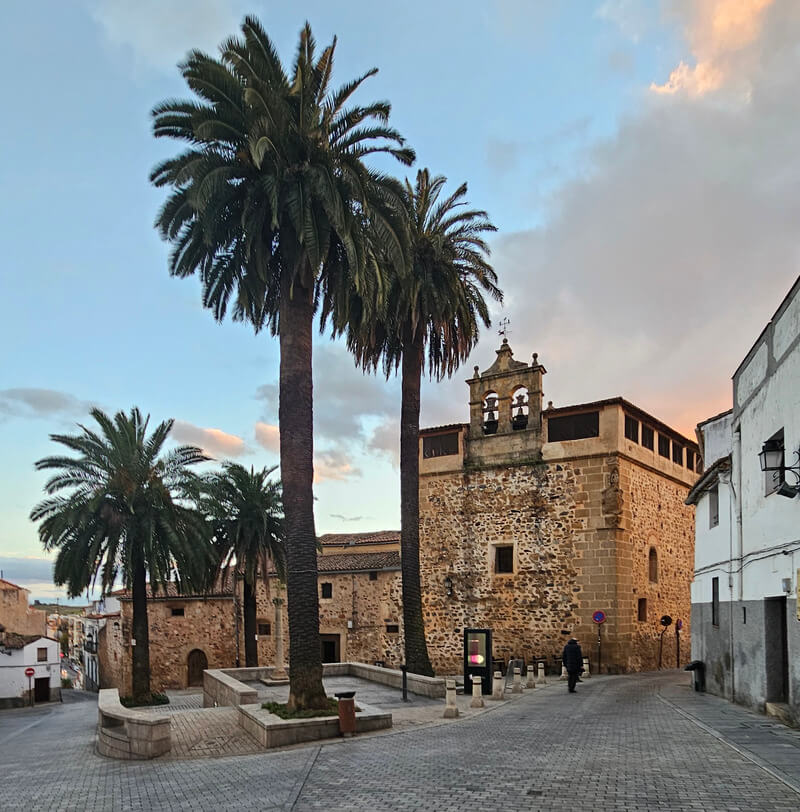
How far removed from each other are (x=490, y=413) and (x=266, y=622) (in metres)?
16.1

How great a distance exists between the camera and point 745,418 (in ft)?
51.7

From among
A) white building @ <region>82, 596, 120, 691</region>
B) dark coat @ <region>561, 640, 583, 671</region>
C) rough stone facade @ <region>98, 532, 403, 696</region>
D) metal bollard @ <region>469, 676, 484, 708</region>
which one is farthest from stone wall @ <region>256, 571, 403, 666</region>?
white building @ <region>82, 596, 120, 691</region>

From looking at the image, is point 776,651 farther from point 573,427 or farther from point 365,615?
point 365,615

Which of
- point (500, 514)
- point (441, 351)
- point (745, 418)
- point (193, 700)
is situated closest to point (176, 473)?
point (193, 700)

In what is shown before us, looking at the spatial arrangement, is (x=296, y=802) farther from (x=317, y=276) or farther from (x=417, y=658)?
(x=417, y=658)

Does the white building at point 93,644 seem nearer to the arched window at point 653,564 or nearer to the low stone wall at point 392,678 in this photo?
the low stone wall at point 392,678

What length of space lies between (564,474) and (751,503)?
48.0 feet

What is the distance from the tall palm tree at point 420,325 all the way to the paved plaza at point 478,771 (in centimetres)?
713

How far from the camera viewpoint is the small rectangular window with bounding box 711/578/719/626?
17.9m

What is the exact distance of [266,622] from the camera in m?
38.8

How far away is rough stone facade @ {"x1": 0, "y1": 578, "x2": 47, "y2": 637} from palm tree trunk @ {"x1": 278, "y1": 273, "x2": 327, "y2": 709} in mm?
46014

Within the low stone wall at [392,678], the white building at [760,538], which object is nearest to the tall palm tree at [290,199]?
the low stone wall at [392,678]

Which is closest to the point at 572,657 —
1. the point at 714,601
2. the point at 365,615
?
the point at 714,601

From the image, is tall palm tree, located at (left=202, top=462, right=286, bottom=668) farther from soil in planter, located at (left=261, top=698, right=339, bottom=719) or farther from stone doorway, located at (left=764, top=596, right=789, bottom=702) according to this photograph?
stone doorway, located at (left=764, top=596, right=789, bottom=702)
